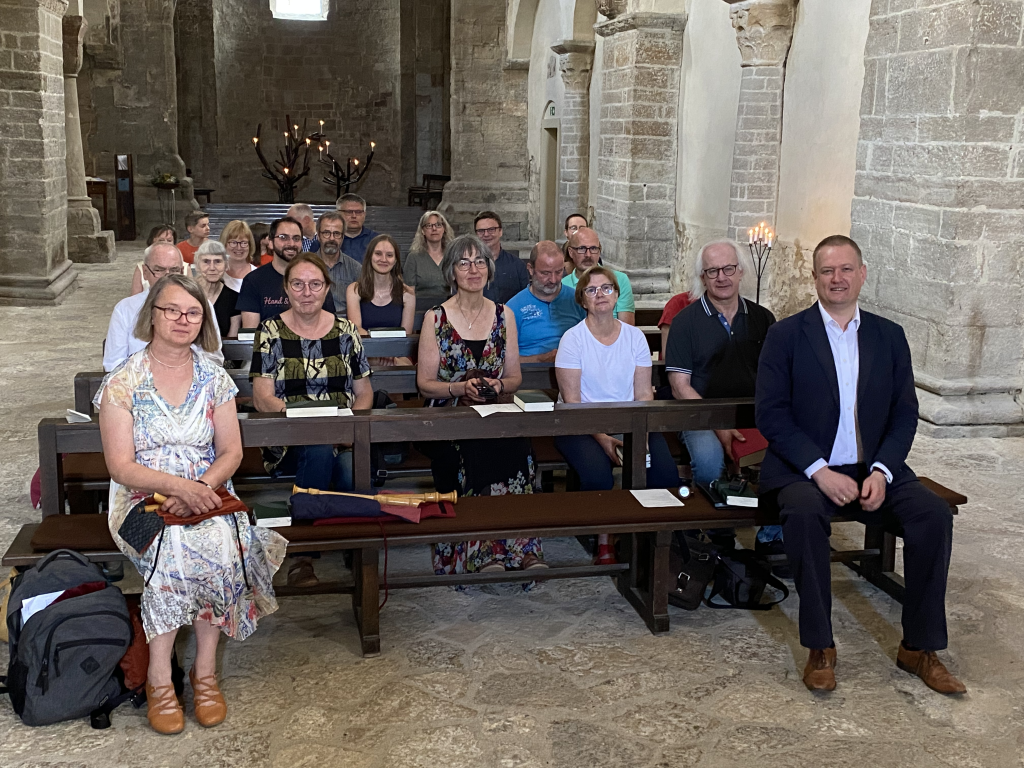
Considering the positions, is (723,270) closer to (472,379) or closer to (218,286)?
(472,379)

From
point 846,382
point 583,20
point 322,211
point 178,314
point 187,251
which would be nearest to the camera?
point 178,314

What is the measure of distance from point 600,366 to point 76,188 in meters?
12.5

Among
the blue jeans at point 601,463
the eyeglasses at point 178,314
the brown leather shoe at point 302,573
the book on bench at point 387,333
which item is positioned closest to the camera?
the eyeglasses at point 178,314

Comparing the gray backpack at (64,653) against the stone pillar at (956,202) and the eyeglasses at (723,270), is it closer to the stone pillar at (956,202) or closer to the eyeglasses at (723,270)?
the eyeglasses at (723,270)

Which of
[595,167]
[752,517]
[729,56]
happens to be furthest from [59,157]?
[752,517]

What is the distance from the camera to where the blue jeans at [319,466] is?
4.28m

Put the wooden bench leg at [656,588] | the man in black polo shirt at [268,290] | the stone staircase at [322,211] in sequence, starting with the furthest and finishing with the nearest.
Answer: the stone staircase at [322,211] < the man in black polo shirt at [268,290] < the wooden bench leg at [656,588]

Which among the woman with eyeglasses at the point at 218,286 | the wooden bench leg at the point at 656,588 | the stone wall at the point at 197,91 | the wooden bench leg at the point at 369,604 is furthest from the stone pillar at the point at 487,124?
the wooden bench leg at the point at 369,604

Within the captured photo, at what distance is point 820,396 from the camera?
147 inches

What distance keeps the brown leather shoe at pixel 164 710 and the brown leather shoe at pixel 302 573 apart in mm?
861

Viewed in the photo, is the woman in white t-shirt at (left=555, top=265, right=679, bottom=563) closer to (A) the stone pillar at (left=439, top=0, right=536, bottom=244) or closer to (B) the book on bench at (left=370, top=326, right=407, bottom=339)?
(B) the book on bench at (left=370, top=326, right=407, bottom=339)

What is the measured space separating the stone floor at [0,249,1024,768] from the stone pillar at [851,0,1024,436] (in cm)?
224

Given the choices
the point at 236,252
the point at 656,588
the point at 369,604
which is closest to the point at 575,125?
the point at 236,252

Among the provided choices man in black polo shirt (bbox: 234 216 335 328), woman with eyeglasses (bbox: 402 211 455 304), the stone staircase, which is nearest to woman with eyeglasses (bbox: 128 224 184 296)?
man in black polo shirt (bbox: 234 216 335 328)
